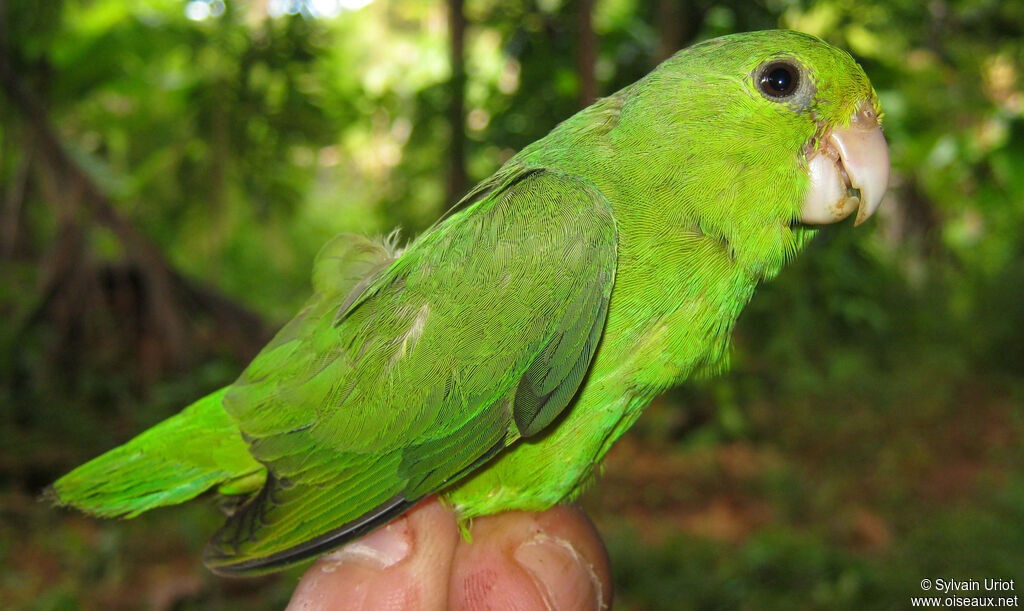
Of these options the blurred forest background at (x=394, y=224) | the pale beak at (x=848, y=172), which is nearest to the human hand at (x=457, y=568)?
the pale beak at (x=848, y=172)

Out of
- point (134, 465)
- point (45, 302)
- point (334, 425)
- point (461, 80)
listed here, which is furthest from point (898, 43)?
point (45, 302)

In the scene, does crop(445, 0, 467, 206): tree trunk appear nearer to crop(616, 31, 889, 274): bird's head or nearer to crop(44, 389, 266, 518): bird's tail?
crop(44, 389, 266, 518): bird's tail

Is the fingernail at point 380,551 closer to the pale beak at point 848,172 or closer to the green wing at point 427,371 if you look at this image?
the green wing at point 427,371

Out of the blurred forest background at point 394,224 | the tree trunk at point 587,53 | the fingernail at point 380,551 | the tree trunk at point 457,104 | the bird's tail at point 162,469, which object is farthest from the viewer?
the tree trunk at point 457,104

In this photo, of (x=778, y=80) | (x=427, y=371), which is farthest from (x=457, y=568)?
(x=778, y=80)

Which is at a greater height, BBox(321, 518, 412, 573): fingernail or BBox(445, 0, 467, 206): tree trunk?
BBox(445, 0, 467, 206): tree trunk

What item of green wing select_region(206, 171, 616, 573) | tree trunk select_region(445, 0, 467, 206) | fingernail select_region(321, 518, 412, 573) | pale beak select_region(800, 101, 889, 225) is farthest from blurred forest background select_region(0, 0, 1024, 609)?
fingernail select_region(321, 518, 412, 573)

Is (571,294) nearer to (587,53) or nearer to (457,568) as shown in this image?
(457,568)
